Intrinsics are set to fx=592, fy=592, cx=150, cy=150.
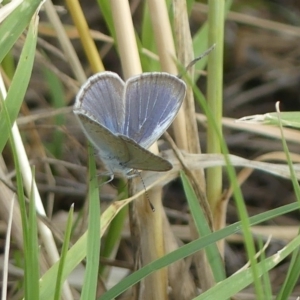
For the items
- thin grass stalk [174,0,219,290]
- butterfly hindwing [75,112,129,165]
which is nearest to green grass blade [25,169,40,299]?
butterfly hindwing [75,112,129,165]

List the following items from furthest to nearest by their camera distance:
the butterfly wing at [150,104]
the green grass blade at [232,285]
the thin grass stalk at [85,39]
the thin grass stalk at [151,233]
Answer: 1. the thin grass stalk at [85,39]
2. the thin grass stalk at [151,233]
3. the butterfly wing at [150,104]
4. the green grass blade at [232,285]

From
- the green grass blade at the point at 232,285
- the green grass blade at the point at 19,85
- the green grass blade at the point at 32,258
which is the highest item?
the green grass blade at the point at 19,85

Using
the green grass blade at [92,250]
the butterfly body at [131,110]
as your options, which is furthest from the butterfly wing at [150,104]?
the green grass blade at [92,250]

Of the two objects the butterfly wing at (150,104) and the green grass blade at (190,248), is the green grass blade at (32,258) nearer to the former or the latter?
the green grass blade at (190,248)

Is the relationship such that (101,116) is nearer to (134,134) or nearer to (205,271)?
(134,134)

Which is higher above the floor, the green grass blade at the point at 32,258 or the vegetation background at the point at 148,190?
the vegetation background at the point at 148,190

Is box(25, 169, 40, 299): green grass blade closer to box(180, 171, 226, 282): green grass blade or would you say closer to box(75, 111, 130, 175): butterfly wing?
box(75, 111, 130, 175): butterfly wing

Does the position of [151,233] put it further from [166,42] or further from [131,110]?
[166,42]

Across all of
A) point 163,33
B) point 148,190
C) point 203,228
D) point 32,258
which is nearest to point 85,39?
point 163,33
